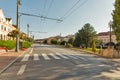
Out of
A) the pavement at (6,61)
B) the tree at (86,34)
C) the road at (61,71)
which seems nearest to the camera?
the road at (61,71)

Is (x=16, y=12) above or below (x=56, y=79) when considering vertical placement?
above

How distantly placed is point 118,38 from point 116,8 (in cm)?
362

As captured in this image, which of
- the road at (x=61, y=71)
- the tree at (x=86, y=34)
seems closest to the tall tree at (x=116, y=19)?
the road at (x=61, y=71)

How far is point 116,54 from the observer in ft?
84.9

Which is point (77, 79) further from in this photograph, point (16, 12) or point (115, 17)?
point (16, 12)

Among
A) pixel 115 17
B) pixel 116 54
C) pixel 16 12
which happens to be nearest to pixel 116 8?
pixel 115 17

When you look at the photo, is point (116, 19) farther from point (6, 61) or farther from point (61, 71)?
point (61, 71)

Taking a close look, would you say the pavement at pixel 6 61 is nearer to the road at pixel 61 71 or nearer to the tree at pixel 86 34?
the road at pixel 61 71

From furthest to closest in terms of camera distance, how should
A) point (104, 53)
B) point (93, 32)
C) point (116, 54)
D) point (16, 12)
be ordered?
point (93, 32) → point (16, 12) → point (104, 53) → point (116, 54)

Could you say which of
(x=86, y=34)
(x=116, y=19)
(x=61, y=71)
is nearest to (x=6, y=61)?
(x=61, y=71)

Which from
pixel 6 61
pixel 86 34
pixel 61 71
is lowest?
pixel 61 71

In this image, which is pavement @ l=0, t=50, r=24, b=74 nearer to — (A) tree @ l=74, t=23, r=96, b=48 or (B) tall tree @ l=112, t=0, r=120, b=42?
(B) tall tree @ l=112, t=0, r=120, b=42

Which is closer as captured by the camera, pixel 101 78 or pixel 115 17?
pixel 101 78

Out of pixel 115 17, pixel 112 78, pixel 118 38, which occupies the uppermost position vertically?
pixel 115 17
